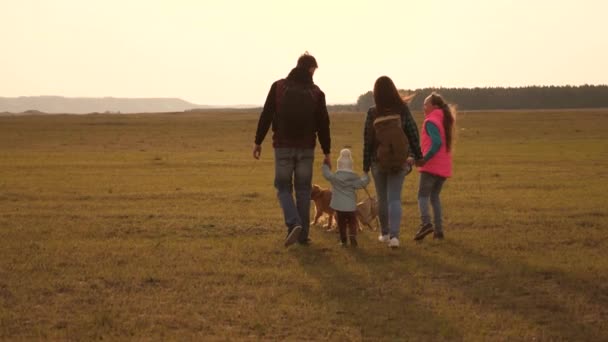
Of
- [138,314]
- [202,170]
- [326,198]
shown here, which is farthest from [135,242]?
[202,170]

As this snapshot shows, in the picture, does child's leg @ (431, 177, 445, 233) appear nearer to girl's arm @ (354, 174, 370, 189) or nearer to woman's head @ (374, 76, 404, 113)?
girl's arm @ (354, 174, 370, 189)

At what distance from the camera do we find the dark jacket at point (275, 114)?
1030cm

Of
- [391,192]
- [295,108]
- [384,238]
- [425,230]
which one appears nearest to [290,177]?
[295,108]

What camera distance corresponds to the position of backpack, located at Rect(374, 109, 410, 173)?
10148 mm

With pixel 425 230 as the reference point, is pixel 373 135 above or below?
above

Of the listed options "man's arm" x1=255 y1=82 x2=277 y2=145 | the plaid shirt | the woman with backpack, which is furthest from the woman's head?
"man's arm" x1=255 y1=82 x2=277 y2=145

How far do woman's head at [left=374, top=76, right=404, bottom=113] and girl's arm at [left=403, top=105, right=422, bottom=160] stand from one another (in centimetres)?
17

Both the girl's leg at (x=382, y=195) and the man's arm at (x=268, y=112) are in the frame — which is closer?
the man's arm at (x=268, y=112)

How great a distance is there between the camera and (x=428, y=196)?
11.1 metres

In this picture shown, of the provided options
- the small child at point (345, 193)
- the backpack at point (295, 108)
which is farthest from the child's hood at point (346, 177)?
the backpack at point (295, 108)

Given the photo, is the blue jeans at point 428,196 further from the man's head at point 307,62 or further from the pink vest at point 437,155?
the man's head at point 307,62

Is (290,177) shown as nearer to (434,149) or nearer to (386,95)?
(386,95)

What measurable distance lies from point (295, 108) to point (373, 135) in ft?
3.35

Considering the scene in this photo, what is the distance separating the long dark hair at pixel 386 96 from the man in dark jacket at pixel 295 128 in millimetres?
663
